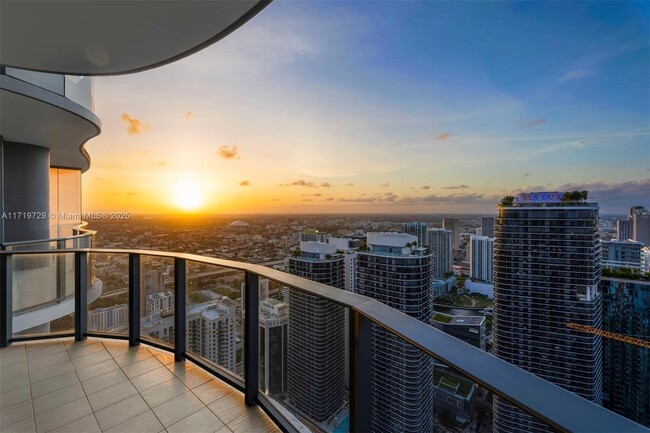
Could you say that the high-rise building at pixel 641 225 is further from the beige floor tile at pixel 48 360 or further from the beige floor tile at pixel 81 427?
the beige floor tile at pixel 48 360

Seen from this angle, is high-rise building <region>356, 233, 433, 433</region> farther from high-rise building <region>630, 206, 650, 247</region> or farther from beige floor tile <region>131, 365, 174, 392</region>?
high-rise building <region>630, 206, 650, 247</region>

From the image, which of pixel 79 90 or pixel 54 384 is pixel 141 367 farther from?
pixel 79 90

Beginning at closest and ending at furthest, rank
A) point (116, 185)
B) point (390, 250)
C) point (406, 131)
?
point (390, 250), point (116, 185), point (406, 131)

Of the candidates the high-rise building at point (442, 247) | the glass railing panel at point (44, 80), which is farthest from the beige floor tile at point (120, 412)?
the high-rise building at point (442, 247)

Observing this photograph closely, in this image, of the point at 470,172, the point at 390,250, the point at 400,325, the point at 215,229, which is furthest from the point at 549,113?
the point at 400,325

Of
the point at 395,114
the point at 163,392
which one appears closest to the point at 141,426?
the point at 163,392

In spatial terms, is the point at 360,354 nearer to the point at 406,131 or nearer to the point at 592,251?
the point at 592,251
